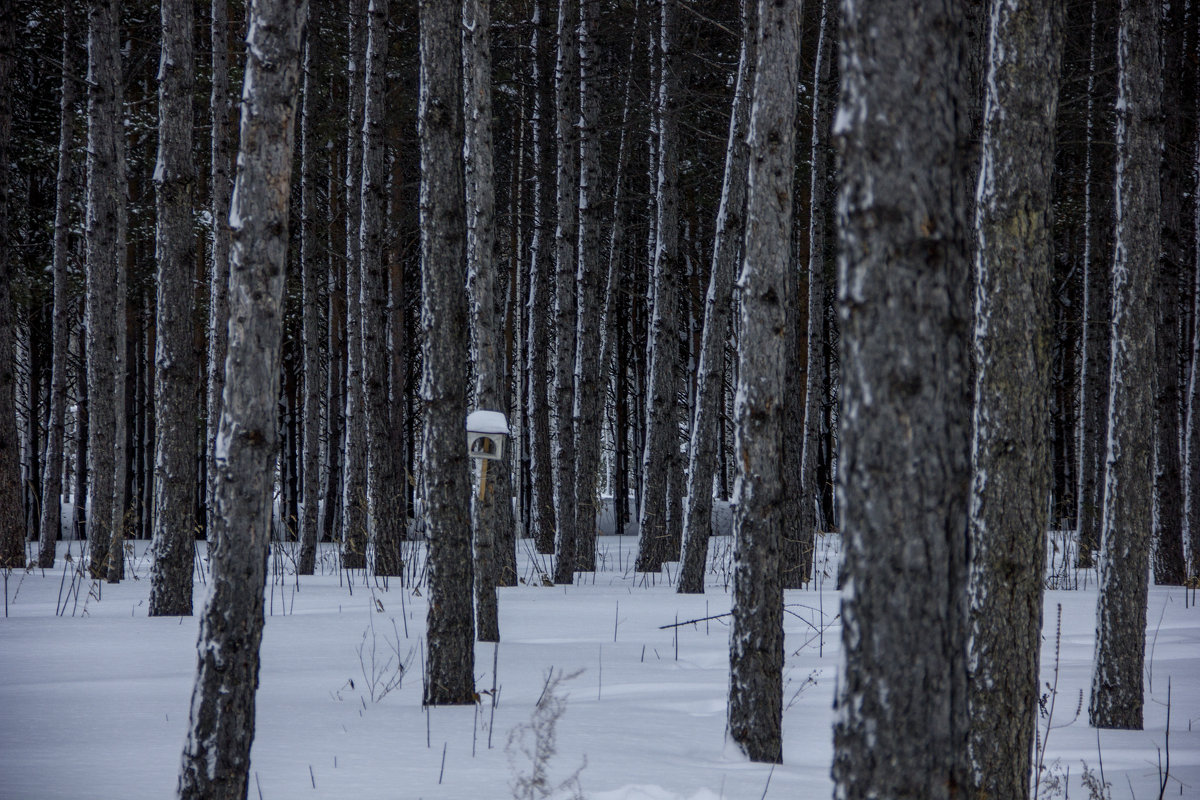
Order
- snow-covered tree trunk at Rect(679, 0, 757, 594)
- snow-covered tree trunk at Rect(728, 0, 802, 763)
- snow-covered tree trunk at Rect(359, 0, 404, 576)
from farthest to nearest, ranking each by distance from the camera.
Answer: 1. snow-covered tree trunk at Rect(359, 0, 404, 576)
2. snow-covered tree trunk at Rect(679, 0, 757, 594)
3. snow-covered tree trunk at Rect(728, 0, 802, 763)

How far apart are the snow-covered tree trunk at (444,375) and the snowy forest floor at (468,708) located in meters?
0.31

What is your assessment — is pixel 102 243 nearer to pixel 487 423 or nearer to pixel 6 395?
pixel 6 395

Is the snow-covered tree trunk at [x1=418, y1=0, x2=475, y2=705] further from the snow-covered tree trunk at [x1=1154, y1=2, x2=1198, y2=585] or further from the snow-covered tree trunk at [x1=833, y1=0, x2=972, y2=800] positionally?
the snow-covered tree trunk at [x1=1154, y1=2, x2=1198, y2=585]

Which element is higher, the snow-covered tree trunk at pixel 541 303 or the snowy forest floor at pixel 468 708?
the snow-covered tree trunk at pixel 541 303

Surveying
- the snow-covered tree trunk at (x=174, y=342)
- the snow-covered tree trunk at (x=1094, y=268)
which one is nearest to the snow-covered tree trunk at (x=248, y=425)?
the snow-covered tree trunk at (x=174, y=342)

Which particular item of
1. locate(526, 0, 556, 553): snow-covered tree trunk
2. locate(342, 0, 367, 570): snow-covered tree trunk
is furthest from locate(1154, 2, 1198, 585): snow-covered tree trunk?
locate(342, 0, 367, 570): snow-covered tree trunk

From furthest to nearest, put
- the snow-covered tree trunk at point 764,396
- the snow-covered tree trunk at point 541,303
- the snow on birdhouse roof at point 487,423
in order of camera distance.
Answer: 1. the snow-covered tree trunk at point 541,303
2. the snow on birdhouse roof at point 487,423
3. the snow-covered tree trunk at point 764,396

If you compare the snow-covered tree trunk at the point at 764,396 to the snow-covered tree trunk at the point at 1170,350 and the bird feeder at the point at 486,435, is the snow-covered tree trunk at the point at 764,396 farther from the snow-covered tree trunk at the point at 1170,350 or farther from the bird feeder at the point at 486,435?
the snow-covered tree trunk at the point at 1170,350

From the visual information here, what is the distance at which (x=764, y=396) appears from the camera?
4.20 meters

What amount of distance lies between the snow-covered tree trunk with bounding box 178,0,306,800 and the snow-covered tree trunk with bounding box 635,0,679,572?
7001mm

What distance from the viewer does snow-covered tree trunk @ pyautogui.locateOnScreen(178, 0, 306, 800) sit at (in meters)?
3.10

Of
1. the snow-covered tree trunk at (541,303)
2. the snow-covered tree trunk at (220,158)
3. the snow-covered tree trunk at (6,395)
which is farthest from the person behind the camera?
the snow-covered tree trunk at (541,303)

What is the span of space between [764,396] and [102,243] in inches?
308

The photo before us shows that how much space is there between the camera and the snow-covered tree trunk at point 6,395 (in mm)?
11158
